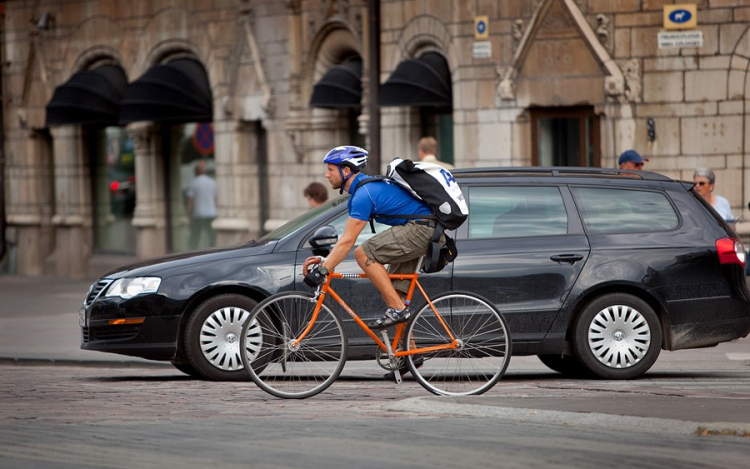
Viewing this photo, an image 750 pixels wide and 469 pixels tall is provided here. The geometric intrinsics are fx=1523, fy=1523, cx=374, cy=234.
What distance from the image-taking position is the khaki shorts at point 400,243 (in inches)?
367

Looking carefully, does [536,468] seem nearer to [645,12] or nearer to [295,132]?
[645,12]

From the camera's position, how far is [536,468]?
6.68 metres

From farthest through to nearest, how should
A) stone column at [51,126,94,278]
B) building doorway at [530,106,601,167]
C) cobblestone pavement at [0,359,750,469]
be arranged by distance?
stone column at [51,126,94,278] → building doorway at [530,106,601,167] → cobblestone pavement at [0,359,750,469]

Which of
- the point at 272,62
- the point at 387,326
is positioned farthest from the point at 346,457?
the point at 272,62

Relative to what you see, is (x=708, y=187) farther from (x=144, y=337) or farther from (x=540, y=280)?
(x=144, y=337)

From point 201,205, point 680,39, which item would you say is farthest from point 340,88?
point 680,39

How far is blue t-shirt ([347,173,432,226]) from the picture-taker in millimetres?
9219

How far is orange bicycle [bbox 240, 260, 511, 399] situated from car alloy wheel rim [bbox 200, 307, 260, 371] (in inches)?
54.6

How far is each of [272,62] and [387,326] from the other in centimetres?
1417

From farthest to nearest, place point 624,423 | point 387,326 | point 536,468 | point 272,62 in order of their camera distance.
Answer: point 272,62 → point 387,326 → point 624,423 → point 536,468

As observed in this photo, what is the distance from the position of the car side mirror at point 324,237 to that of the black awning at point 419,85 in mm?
8842

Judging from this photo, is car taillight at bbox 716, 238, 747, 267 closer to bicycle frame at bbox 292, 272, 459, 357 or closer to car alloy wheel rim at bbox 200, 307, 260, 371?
bicycle frame at bbox 292, 272, 459, 357

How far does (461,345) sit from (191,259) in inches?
99.2

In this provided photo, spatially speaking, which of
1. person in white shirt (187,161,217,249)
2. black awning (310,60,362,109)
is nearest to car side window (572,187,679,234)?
black awning (310,60,362,109)
